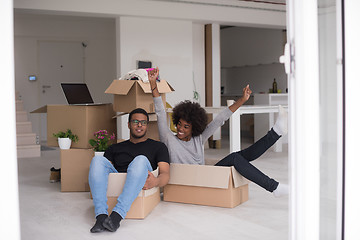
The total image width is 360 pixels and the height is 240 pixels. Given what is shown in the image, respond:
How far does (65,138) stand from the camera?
4.05 metres

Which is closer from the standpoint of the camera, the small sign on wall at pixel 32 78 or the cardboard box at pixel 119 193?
the cardboard box at pixel 119 193

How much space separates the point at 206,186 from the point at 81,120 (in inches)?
53.8

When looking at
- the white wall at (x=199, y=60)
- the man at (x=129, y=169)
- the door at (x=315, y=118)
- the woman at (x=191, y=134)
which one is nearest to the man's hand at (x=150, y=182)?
the man at (x=129, y=169)

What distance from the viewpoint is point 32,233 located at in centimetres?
280

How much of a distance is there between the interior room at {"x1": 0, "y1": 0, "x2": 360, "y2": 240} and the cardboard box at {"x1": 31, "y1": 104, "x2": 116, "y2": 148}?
0.01 metres

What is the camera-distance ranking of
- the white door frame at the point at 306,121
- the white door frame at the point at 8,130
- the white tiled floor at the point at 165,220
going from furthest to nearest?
the white tiled floor at the point at 165,220
the white door frame at the point at 306,121
the white door frame at the point at 8,130

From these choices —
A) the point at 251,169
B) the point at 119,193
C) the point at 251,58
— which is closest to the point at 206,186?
the point at 251,169

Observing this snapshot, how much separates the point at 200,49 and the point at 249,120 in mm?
2081

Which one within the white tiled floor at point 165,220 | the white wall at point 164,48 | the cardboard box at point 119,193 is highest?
the white wall at point 164,48

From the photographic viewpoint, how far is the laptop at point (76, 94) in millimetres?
4090

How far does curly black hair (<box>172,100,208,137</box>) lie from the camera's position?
3.54m

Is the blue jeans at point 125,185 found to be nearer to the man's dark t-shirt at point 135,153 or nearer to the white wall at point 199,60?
the man's dark t-shirt at point 135,153

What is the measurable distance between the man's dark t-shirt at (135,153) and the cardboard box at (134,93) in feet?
1.68
